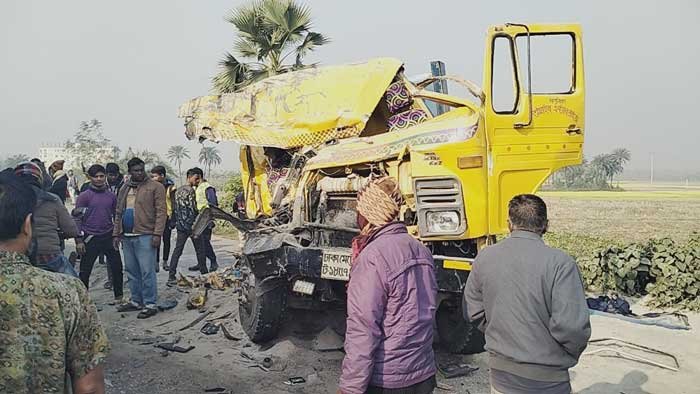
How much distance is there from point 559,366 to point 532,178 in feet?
8.10

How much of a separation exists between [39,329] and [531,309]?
208 cm

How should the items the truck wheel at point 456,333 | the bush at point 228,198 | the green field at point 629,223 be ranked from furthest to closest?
the green field at point 629,223, the bush at point 228,198, the truck wheel at point 456,333

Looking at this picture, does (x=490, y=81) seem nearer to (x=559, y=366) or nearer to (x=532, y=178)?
(x=532, y=178)

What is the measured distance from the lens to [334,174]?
5.76 meters

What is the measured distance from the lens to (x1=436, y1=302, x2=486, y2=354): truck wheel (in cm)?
538

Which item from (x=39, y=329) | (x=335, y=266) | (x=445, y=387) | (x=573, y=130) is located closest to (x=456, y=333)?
(x=445, y=387)

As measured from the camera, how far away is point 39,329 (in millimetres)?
1921

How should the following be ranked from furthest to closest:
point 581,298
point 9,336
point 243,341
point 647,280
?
point 647,280 → point 243,341 → point 581,298 → point 9,336

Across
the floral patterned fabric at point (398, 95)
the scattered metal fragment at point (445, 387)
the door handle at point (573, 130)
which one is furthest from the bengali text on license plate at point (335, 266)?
the door handle at point (573, 130)

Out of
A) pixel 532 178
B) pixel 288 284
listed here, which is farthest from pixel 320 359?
A: pixel 532 178

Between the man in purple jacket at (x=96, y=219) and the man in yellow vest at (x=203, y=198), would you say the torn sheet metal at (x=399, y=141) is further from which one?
the man in yellow vest at (x=203, y=198)

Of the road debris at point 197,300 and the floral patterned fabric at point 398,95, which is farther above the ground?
the floral patterned fabric at point 398,95

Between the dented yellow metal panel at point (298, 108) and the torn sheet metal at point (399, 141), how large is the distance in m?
0.36

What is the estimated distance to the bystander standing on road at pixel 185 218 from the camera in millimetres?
9090
